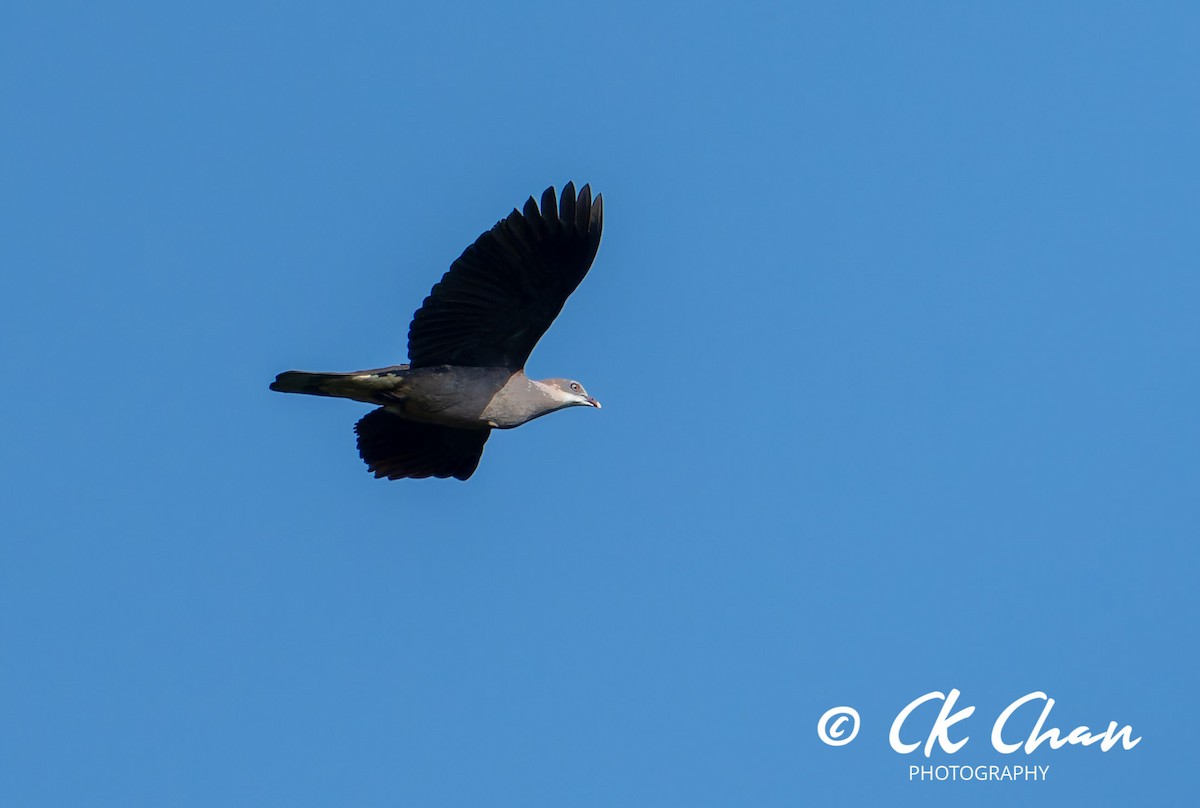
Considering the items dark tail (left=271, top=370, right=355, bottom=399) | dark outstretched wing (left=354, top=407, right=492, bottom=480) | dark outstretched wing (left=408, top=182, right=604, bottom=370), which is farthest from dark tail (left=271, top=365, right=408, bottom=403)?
dark outstretched wing (left=354, top=407, right=492, bottom=480)

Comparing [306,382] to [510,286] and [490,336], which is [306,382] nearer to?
[490,336]

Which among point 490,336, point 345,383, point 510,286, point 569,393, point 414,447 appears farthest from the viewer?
point 414,447

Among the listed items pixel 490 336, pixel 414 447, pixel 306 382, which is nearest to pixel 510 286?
pixel 490 336

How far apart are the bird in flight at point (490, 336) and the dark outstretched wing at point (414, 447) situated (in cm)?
2

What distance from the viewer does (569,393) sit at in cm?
1488

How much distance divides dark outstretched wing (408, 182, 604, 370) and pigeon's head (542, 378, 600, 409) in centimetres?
38

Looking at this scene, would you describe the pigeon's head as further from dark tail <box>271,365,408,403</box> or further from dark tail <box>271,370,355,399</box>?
dark tail <box>271,370,355,399</box>

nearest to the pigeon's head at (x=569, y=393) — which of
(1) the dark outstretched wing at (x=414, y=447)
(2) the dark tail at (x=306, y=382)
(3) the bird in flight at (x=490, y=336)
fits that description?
(3) the bird in flight at (x=490, y=336)

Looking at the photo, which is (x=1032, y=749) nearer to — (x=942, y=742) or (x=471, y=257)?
(x=942, y=742)

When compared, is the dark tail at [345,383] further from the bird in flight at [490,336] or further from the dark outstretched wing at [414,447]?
the dark outstretched wing at [414,447]

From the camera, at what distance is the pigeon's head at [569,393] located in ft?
48.6

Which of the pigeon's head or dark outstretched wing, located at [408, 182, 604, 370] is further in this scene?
the pigeon's head

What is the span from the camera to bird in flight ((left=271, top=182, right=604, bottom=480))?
1358 cm

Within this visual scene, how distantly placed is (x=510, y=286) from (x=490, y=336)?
Answer: 609 mm
